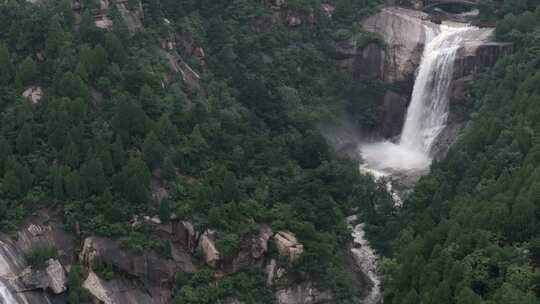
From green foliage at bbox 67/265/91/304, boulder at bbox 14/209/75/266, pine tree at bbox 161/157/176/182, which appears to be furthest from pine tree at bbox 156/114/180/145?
green foliage at bbox 67/265/91/304

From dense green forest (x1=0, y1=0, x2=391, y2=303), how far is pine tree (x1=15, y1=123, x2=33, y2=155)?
3.4 inches

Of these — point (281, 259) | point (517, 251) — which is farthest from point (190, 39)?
point (517, 251)

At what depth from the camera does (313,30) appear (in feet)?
373

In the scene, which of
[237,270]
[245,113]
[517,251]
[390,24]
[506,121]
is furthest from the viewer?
[390,24]

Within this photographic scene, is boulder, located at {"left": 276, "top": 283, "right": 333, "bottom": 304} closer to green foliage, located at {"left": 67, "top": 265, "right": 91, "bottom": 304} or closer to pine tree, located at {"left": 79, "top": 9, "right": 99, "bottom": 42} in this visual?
green foliage, located at {"left": 67, "top": 265, "right": 91, "bottom": 304}

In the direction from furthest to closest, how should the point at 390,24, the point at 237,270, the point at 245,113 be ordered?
1. the point at 390,24
2. the point at 245,113
3. the point at 237,270

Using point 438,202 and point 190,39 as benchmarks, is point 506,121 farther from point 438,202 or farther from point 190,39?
point 190,39

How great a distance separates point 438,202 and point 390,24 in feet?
85.0

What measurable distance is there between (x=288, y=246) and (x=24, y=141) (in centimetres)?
1727

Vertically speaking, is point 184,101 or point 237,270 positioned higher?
point 184,101

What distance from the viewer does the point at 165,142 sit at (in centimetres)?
9200

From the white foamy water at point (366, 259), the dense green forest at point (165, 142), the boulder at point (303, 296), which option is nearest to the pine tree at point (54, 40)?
the dense green forest at point (165, 142)

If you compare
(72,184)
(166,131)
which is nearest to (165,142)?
(166,131)

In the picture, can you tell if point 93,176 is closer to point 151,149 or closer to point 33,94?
point 151,149
